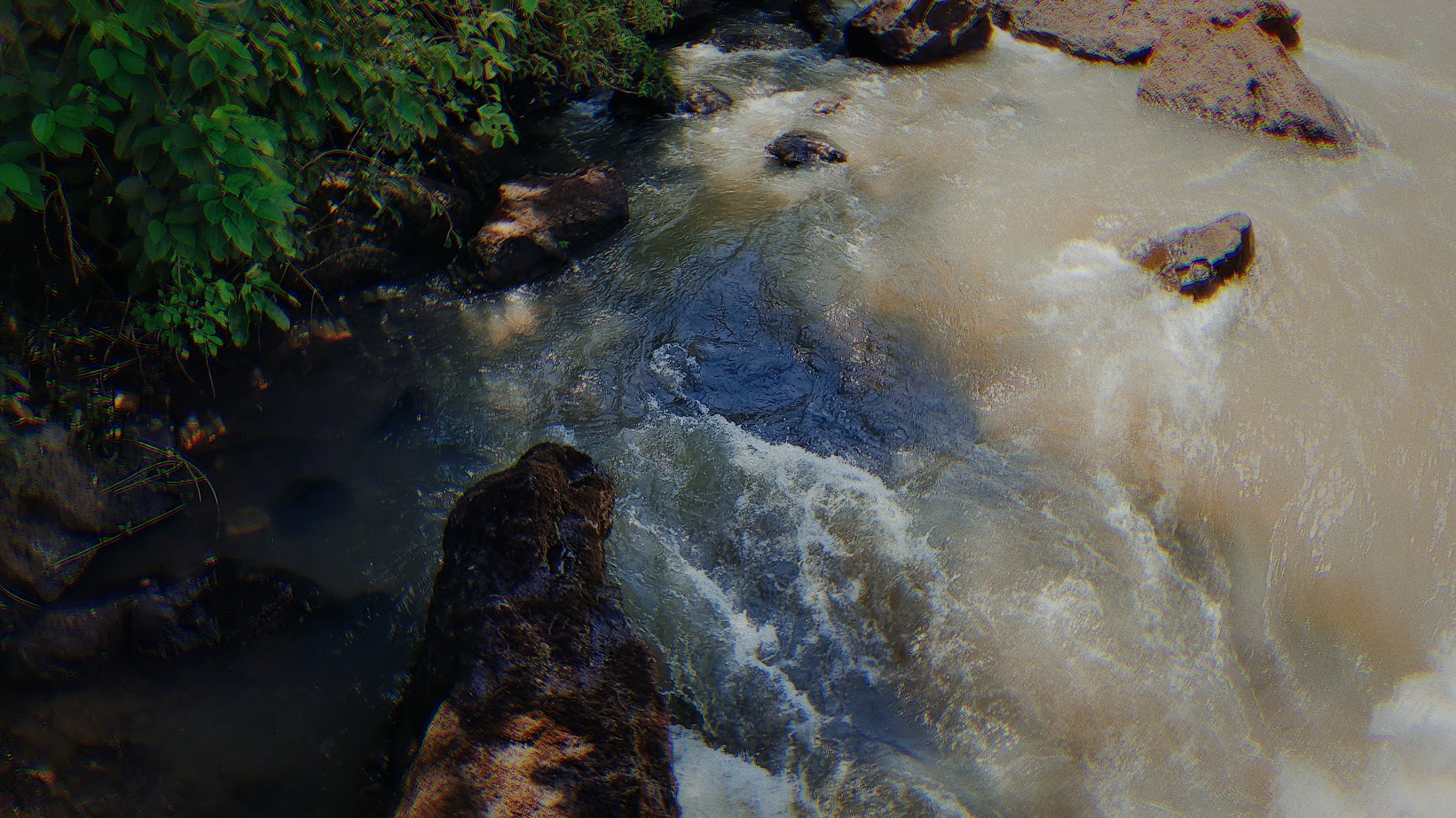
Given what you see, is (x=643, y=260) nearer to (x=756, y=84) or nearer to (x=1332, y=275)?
(x=756, y=84)

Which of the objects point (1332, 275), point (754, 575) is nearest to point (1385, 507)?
point (1332, 275)

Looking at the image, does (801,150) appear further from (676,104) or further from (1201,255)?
(1201,255)

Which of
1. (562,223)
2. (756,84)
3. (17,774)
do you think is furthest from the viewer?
(756,84)

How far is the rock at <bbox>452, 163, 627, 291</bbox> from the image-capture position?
5465 millimetres

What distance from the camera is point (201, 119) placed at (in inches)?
134

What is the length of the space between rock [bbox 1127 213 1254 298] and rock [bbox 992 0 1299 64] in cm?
324

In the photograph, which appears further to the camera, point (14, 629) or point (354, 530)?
point (354, 530)

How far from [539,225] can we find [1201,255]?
4.40m

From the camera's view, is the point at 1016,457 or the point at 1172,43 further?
the point at 1172,43

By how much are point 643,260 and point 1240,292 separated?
4.00 m

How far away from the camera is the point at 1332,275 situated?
5.94m

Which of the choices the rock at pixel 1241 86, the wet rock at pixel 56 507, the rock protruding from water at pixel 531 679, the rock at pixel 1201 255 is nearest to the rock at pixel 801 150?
the rock at pixel 1201 255

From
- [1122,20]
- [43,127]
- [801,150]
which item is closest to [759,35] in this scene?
[801,150]

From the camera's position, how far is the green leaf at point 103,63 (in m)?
3.18
